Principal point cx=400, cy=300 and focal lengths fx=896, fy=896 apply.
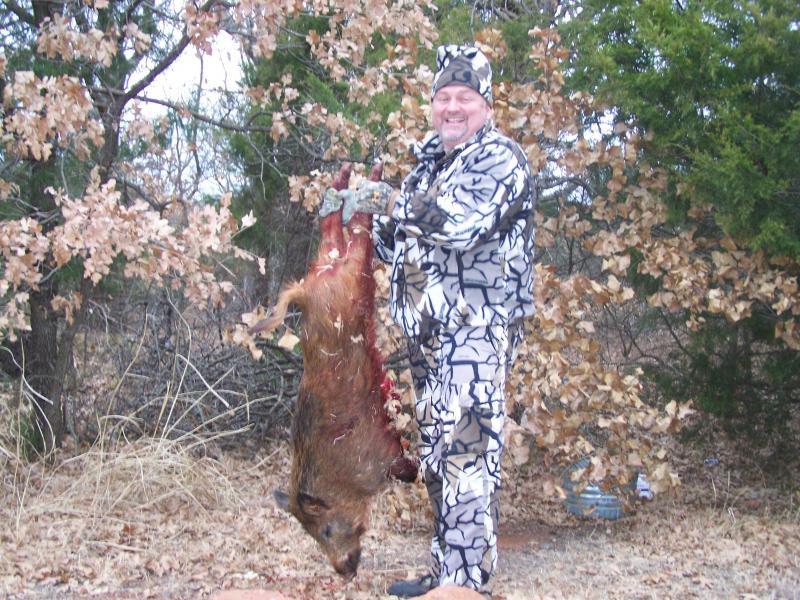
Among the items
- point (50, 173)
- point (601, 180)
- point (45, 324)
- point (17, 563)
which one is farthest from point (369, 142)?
point (17, 563)

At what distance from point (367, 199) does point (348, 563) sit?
154 centimetres

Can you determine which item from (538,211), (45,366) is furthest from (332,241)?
(45,366)

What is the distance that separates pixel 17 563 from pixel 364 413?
2.20 m

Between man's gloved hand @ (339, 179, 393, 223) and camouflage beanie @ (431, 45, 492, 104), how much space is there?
461 mm

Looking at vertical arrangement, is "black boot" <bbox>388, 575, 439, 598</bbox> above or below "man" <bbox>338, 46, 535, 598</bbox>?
below

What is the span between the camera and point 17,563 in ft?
15.1

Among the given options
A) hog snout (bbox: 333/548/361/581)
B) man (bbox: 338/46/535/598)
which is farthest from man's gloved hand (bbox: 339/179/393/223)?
hog snout (bbox: 333/548/361/581)

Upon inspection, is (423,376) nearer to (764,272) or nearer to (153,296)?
(764,272)

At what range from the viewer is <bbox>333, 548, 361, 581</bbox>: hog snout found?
3797 millimetres

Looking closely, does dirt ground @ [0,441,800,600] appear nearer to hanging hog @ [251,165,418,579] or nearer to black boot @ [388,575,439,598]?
black boot @ [388,575,439,598]

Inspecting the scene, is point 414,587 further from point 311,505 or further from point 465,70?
point 465,70

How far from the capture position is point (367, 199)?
3568mm

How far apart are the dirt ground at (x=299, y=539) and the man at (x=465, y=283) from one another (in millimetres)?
566

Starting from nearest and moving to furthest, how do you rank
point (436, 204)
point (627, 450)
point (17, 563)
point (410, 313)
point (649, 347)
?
point (436, 204) < point (410, 313) < point (17, 563) < point (627, 450) < point (649, 347)
